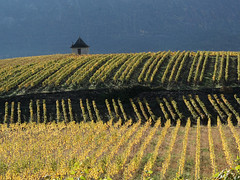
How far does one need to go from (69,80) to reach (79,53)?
84.4ft

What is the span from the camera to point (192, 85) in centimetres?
3788

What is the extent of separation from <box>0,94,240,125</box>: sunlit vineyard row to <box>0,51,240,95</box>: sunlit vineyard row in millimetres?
3517

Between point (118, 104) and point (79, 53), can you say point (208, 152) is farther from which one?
point (79, 53)

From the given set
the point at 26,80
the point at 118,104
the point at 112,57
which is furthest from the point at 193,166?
the point at 112,57

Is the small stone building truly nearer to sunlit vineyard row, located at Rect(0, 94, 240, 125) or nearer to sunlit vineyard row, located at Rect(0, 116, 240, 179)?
sunlit vineyard row, located at Rect(0, 94, 240, 125)

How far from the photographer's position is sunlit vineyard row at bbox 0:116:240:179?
17.6 metres

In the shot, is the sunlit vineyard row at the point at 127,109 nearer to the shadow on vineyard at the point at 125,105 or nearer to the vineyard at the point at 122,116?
the shadow on vineyard at the point at 125,105

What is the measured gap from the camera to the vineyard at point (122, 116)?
1855 centimetres

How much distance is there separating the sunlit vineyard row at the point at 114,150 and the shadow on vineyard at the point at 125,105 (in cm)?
190

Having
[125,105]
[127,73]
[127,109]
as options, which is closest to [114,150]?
[127,109]

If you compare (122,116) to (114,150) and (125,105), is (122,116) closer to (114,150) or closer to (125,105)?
(125,105)

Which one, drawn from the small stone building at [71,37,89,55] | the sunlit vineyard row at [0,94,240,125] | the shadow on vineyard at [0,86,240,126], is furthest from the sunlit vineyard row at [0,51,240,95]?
the small stone building at [71,37,89,55]

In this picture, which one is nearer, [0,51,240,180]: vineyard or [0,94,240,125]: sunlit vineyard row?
[0,51,240,180]: vineyard

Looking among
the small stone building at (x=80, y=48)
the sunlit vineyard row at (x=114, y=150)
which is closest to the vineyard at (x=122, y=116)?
the sunlit vineyard row at (x=114, y=150)
